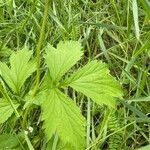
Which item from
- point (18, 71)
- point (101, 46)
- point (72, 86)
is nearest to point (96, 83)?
point (72, 86)

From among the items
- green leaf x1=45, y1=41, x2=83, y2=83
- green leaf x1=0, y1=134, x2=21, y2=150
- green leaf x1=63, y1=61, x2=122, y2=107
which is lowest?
green leaf x1=0, y1=134, x2=21, y2=150

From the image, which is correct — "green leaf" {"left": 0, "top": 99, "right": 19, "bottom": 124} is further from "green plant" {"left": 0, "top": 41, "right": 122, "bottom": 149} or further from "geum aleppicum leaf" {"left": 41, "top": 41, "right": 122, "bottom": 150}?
"geum aleppicum leaf" {"left": 41, "top": 41, "right": 122, "bottom": 150}

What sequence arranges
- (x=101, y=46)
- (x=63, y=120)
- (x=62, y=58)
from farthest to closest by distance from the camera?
(x=101, y=46), (x=62, y=58), (x=63, y=120)

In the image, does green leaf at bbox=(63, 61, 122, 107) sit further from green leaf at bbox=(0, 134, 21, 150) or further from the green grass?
green leaf at bbox=(0, 134, 21, 150)

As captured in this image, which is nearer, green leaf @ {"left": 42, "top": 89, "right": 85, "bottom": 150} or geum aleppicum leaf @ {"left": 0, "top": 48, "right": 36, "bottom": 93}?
green leaf @ {"left": 42, "top": 89, "right": 85, "bottom": 150}

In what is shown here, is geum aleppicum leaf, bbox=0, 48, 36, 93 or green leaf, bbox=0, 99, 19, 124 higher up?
geum aleppicum leaf, bbox=0, 48, 36, 93

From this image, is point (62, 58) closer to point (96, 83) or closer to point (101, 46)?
point (96, 83)

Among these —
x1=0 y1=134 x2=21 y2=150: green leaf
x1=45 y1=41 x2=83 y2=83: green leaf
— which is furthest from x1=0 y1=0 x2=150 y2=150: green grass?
x1=45 y1=41 x2=83 y2=83: green leaf

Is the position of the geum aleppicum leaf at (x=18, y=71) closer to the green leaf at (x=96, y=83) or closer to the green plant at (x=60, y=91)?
the green plant at (x=60, y=91)
